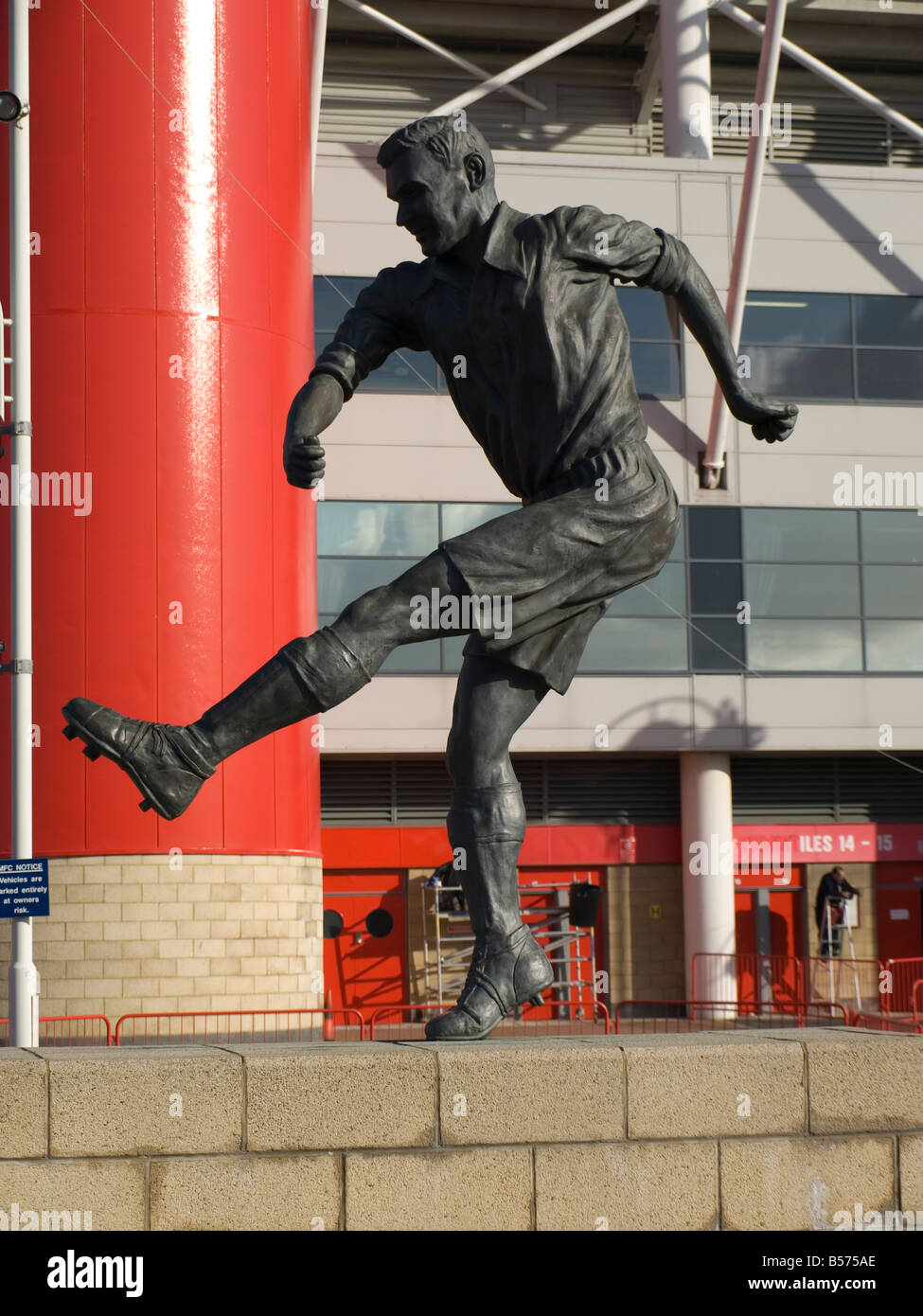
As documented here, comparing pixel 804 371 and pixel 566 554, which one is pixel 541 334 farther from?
pixel 804 371

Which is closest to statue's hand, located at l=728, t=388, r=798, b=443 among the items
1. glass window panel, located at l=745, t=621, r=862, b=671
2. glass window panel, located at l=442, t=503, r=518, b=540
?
glass window panel, located at l=442, t=503, r=518, b=540

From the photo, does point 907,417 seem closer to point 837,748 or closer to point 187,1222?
point 837,748

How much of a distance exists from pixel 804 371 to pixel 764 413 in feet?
78.6

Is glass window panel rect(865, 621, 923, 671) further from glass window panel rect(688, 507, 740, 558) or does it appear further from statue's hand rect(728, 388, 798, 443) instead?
statue's hand rect(728, 388, 798, 443)

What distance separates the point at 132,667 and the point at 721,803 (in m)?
11.7

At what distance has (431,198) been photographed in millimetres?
5566

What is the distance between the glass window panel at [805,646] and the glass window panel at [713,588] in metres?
0.52

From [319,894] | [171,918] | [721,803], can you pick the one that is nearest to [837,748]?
[721,803]

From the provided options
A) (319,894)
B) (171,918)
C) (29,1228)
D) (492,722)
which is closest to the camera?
(29,1228)

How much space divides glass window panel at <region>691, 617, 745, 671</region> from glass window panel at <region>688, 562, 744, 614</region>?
22 cm

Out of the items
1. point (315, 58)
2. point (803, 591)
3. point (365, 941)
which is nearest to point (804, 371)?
→ point (803, 591)

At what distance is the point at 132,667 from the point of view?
20.2m

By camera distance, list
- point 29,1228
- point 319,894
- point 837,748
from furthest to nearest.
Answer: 1. point 837,748
2. point 319,894
3. point 29,1228

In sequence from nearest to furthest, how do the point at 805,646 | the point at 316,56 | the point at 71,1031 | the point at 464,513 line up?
1. the point at 71,1031
2. the point at 316,56
3. the point at 464,513
4. the point at 805,646
